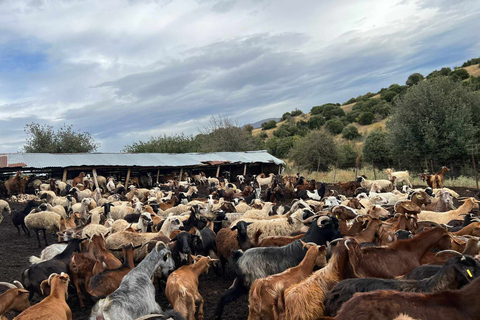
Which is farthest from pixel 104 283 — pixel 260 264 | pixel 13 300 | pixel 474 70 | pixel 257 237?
pixel 474 70

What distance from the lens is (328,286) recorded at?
3549 mm

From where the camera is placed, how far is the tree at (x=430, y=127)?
21844 millimetres

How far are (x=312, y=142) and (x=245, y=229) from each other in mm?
29976

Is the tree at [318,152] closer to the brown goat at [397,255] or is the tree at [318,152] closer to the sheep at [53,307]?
the brown goat at [397,255]

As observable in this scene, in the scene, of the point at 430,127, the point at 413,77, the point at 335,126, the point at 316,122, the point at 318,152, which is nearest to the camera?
the point at 430,127

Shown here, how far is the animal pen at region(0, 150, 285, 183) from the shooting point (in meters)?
21.1

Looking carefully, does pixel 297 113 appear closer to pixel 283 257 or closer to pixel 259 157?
pixel 259 157

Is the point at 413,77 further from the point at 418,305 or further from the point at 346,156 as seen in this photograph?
the point at 418,305

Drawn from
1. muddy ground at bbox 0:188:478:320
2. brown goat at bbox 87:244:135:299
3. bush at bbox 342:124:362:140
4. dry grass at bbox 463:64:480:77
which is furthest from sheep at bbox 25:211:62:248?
dry grass at bbox 463:64:480:77

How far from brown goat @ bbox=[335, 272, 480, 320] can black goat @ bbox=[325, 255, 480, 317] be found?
324 mm

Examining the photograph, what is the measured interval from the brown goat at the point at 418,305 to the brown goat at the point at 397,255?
1.14 meters

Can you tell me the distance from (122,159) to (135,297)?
2186 cm

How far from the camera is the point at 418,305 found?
2.56 meters

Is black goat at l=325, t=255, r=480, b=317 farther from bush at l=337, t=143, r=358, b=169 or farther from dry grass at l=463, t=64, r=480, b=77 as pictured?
dry grass at l=463, t=64, r=480, b=77
